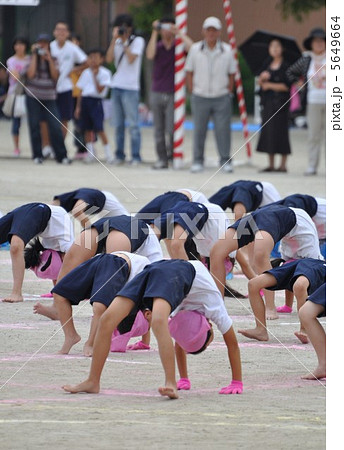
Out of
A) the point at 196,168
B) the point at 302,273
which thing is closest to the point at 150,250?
the point at 302,273

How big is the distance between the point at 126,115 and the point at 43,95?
1.08 metres

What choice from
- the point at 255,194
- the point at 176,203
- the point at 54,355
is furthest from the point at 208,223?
the point at 54,355

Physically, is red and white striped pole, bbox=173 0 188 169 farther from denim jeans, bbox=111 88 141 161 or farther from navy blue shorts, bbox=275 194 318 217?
navy blue shorts, bbox=275 194 318 217

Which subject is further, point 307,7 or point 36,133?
point 307,7

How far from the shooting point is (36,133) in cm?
1525

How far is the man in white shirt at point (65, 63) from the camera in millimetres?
15469

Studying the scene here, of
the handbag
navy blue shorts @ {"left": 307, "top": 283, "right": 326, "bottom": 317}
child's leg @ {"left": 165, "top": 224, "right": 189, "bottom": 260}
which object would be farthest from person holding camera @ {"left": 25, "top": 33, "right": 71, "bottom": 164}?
navy blue shorts @ {"left": 307, "top": 283, "right": 326, "bottom": 317}

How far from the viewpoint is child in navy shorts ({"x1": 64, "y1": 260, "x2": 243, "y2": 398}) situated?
5562 mm

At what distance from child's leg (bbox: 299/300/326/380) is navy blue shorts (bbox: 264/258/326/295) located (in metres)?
0.51

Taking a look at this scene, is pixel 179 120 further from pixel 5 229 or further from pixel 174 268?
pixel 174 268

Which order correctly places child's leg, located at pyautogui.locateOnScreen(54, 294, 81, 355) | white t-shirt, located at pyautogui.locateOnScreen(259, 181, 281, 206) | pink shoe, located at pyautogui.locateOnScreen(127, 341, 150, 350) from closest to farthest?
child's leg, located at pyautogui.locateOnScreen(54, 294, 81, 355) → pink shoe, located at pyautogui.locateOnScreen(127, 341, 150, 350) → white t-shirt, located at pyautogui.locateOnScreen(259, 181, 281, 206)

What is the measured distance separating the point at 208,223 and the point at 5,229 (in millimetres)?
1364

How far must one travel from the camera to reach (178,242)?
809cm
